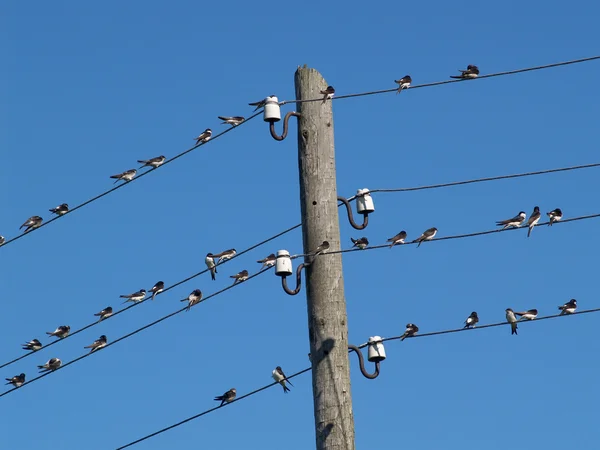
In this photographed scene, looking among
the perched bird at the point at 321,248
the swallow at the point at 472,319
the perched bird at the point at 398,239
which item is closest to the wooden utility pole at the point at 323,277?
the perched bird at the point at 321,248

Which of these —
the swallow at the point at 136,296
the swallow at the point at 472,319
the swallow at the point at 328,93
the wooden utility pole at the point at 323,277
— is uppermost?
the swallow at the point at 136,296

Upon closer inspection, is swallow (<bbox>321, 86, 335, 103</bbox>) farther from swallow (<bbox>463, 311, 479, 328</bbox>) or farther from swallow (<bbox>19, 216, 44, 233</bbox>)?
swallow (<bbox>19, 216, 44, 233</bbox>)

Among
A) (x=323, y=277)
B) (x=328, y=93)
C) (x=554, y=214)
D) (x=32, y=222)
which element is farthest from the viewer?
(x=32, y=222)

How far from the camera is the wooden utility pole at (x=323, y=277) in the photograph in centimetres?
1120

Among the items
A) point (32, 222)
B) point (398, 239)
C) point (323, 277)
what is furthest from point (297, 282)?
point (32, 222)

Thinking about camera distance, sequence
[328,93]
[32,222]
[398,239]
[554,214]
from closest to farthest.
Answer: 1. [328,93]
2. [398,239]
3. [554,214]
4. [32,222]

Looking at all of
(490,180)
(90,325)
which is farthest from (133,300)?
(490,180)

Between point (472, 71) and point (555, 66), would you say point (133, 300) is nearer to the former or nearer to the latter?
point (472, 71)

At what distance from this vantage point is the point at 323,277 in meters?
11.7

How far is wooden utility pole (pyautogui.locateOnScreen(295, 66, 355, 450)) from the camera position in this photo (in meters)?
11.2

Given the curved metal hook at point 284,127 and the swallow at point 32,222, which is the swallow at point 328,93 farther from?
the swallow at point 32,222

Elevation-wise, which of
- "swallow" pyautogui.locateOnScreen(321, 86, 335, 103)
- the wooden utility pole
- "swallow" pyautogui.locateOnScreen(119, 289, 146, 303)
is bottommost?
the wooden utility pole

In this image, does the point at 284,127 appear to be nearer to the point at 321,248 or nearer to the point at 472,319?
the point at 321,248

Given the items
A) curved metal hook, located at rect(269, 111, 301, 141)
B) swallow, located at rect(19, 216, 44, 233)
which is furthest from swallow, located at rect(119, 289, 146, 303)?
curved metal hook, located at rect(269, 111, 301, 141)
